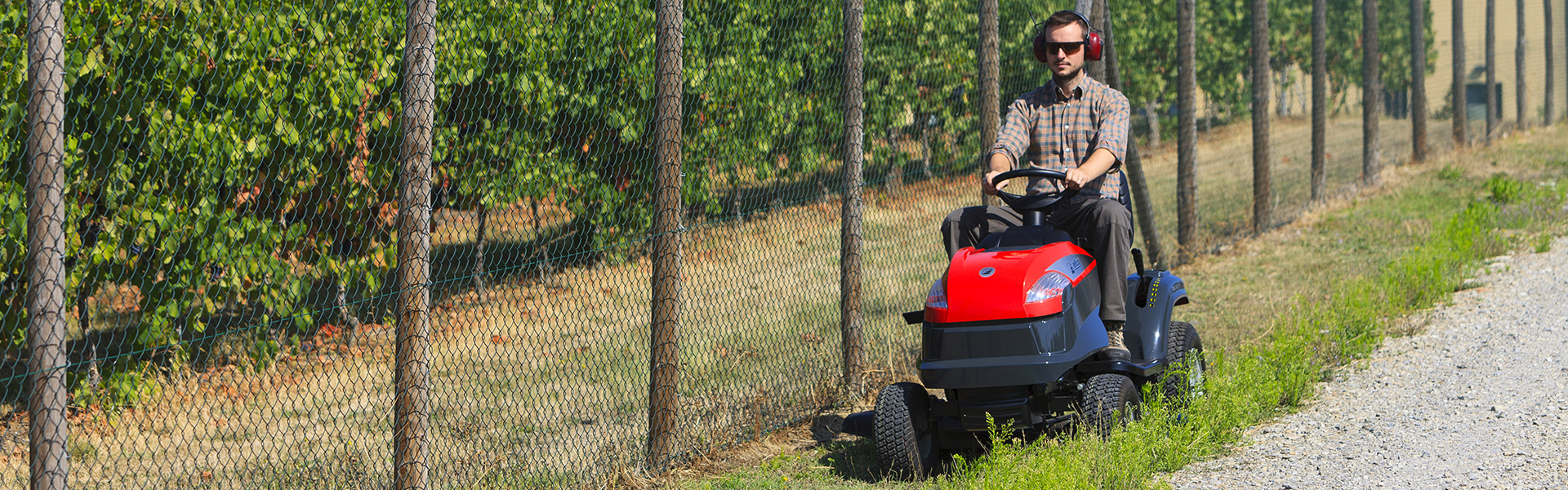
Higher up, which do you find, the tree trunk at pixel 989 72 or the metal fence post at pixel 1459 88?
the tree trunk at pixel 989 72

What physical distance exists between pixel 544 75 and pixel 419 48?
11.6 feet

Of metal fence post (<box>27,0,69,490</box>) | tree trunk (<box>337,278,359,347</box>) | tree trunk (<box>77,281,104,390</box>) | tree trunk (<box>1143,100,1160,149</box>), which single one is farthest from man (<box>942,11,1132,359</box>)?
tree trunk (<box>1143,100,1160,149</box>)

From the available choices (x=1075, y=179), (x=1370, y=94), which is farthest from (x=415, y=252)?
(x=1370, y=94)

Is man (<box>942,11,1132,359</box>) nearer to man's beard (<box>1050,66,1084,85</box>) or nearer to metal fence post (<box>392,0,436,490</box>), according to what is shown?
man's beard (<box>1050,66,1084,85</box>)

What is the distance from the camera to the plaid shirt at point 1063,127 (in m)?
4.53

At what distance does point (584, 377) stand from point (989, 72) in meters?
2.54

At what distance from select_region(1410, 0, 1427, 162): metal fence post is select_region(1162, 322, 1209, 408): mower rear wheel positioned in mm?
10214

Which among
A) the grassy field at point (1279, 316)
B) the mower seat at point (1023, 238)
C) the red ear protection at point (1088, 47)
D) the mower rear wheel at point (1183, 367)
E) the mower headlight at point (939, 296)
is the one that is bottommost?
the grassy field at point (1279, 316)

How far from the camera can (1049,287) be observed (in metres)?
4.02

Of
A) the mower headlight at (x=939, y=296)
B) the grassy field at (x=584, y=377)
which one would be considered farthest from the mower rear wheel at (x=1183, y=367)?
the grassy field at (x=584, y=377)

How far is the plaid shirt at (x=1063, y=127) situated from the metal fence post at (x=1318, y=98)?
761 centimetres

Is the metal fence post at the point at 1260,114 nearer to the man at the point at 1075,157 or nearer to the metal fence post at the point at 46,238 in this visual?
the man at the point at 1075,157

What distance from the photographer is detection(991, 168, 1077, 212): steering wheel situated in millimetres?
4152

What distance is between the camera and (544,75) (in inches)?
281
